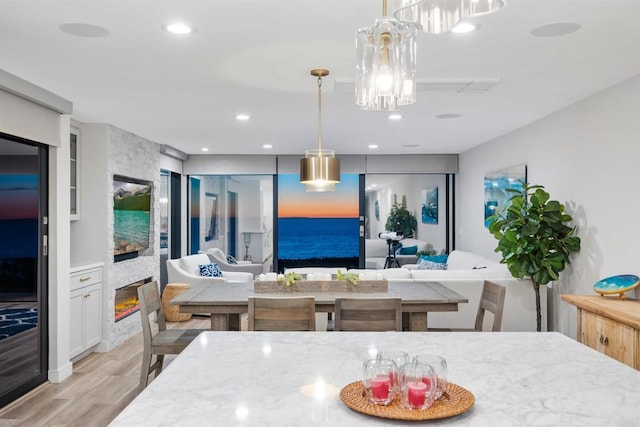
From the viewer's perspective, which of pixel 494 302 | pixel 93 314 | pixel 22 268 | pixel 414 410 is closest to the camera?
pixel 414 410

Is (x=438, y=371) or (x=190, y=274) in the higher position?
(x=438, y=371)

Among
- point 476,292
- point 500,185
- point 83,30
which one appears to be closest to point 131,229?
point 83,30

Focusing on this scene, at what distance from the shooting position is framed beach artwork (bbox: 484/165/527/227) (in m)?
5.96

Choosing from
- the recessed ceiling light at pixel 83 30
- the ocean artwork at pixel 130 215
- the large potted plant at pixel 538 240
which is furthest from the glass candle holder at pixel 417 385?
the ocean artwork at pixel 130 215

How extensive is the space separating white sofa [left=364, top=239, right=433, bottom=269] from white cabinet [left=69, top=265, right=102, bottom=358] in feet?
17.0

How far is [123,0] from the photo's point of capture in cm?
242

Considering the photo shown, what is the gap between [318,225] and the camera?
10.1m

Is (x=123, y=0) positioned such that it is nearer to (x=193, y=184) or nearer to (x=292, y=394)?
(x=292, y=394)

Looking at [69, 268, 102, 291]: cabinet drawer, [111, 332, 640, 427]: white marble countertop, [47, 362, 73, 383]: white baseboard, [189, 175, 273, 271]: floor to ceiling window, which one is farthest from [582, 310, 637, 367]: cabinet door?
[189, 175, 273, 271]: floor to ceiling window

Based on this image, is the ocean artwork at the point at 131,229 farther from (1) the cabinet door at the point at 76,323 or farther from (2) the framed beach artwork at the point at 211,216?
(2) the framed beach artwork at the point at 211,216

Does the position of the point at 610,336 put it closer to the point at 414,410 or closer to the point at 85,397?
the point at 414,410

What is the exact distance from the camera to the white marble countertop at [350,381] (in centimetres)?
130

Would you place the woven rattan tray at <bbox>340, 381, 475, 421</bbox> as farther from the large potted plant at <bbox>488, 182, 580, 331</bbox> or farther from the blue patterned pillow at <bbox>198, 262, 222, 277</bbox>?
the blue patterned pillow at <bbox>198, 262, 222, 277</bbox>

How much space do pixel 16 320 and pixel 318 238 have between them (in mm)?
6681
